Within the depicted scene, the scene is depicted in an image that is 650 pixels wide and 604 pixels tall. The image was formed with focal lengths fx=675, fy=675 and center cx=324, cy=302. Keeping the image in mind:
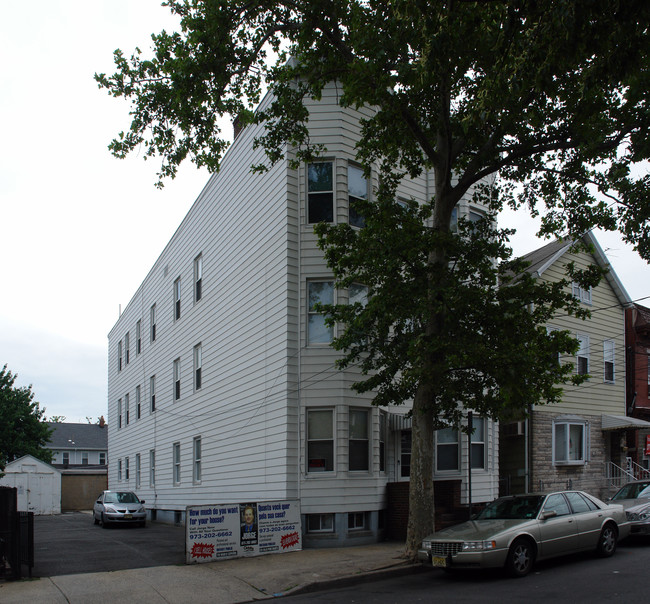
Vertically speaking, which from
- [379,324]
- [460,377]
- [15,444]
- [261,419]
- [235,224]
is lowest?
Answer: [15,444]

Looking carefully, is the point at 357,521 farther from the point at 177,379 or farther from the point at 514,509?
the point at 177,379

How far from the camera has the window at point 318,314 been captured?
16719mm

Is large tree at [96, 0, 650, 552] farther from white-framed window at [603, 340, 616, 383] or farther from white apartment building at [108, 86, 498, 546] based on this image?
white-framed window at [603, 340, 616, 383]

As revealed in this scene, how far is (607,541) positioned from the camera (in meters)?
12.6

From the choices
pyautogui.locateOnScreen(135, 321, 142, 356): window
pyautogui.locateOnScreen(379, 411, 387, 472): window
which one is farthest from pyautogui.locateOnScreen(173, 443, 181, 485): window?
Result: pyautogui.locateOnScreen(379, 411, 387, 472): window

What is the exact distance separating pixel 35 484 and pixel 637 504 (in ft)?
110

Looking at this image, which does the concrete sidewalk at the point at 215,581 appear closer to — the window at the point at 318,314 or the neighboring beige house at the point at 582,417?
the window at the point at 318,314

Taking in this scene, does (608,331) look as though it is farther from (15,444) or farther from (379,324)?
(15,444)

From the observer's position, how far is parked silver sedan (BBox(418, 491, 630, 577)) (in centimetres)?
1078

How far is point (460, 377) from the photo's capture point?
13.0m

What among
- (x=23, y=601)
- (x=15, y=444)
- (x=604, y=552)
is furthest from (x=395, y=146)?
(x=15, y=444)

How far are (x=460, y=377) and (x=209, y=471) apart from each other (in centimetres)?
1134

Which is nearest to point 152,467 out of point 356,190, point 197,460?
point 197,460

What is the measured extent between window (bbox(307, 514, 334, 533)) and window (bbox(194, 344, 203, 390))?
882cm
